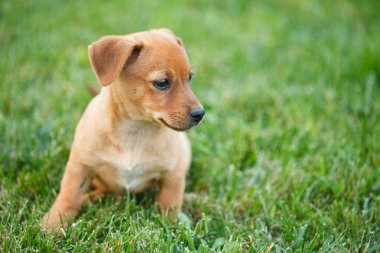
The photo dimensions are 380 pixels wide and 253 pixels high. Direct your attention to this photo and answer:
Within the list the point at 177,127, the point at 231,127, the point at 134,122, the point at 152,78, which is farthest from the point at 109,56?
the point at 231,127

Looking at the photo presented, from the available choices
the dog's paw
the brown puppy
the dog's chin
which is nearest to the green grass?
the dog's paw

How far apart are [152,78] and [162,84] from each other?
0.08 m

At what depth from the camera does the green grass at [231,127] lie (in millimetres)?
3303

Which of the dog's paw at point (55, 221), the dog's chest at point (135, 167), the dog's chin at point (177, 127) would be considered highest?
the dog's chin at point (177, 127)

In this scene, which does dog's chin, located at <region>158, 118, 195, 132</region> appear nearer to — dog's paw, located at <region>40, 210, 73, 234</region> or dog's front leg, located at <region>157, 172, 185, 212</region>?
dog's front leg, located at <region>157, 172, 185, 212</region>

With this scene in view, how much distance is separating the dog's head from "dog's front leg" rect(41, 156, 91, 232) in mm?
571

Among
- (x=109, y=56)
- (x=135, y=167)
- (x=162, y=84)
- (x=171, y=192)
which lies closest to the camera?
(x=109, y=56)

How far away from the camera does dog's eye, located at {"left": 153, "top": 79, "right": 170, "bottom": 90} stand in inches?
124

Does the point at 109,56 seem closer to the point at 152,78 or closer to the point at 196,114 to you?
the point at 152,78

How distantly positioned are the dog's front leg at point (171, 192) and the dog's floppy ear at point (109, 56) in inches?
34.9

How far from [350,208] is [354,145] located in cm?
100

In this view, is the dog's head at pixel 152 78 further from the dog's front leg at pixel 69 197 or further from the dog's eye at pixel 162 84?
the dog's front leg at pixel 69 197

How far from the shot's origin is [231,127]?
16.0ft

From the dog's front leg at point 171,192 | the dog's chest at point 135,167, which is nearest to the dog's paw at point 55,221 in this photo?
the dog's chest at point 135,167
